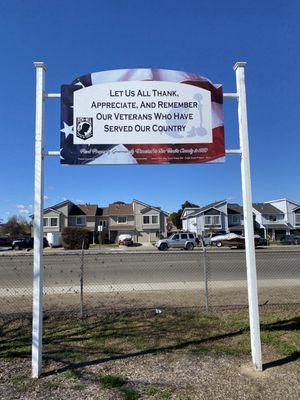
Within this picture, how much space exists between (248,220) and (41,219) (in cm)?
277

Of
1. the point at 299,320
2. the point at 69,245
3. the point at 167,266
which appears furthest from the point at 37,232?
the point at 69,245

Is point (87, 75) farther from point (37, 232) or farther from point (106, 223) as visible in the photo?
point (106, 223)

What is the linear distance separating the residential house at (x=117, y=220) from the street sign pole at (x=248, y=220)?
2434 inches

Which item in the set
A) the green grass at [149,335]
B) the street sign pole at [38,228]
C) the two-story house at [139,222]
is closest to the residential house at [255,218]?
the two-story house at [139,222]

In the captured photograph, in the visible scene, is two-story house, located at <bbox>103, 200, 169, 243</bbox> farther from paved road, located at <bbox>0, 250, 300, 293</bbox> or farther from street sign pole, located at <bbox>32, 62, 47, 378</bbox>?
street sign pole, located at <bbox>32, 62, 47, 378</bbox>

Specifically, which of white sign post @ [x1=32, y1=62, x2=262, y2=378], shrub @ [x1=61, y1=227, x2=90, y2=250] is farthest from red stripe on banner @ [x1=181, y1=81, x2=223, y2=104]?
shrub @ [x1=61, y1=227, x2=90, y2=250]

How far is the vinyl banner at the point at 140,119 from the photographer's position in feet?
18.9

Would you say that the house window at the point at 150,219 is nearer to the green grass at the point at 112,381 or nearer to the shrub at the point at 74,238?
the shrub at the point at 74,238

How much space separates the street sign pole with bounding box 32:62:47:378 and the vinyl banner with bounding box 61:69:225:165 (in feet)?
1.20

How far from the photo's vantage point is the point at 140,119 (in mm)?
5859

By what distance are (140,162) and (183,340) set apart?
112 inches

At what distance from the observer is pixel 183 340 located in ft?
20.8

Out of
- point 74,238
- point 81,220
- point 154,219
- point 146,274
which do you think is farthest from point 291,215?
point 146,274

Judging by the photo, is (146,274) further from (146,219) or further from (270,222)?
(270,222)
